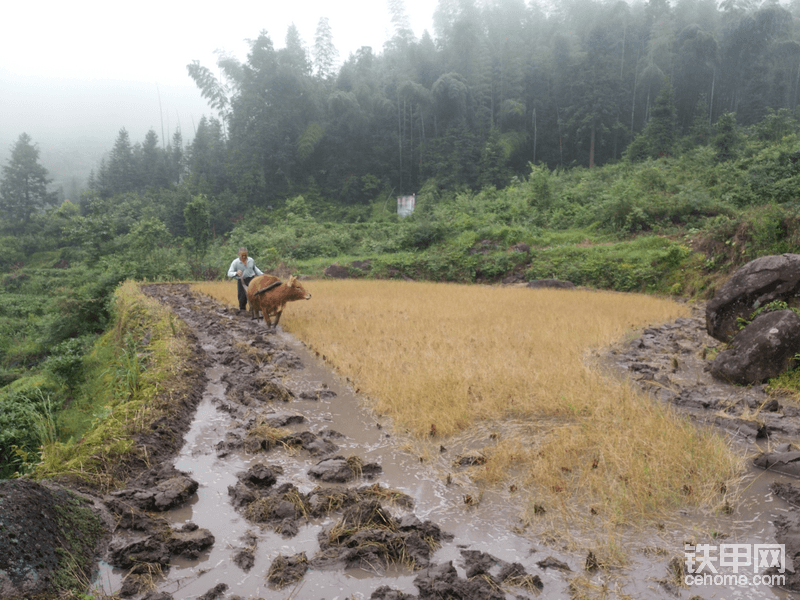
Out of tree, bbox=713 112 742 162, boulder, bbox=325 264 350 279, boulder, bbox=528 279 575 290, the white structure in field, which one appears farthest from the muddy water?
the white structure in field

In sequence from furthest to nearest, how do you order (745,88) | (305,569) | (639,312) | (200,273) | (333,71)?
(333,71)
(745,88)
(200,273)
(639,312)
(305,569)

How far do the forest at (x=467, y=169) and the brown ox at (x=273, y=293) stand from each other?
5.23m

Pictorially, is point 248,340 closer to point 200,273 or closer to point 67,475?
point 67,475

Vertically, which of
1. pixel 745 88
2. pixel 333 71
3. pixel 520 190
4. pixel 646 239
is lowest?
pixel 646 239

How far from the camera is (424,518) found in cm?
311

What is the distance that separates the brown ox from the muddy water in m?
4.76

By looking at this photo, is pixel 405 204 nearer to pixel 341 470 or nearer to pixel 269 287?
pixel 269 287

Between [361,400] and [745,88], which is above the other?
[745,88]

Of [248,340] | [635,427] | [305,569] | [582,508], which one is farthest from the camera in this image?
[248,340]

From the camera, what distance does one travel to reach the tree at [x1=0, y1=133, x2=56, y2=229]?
4500 centimetres

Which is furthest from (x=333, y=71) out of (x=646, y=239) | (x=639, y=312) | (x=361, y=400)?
(x=361, y=400)

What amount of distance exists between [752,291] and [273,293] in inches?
311

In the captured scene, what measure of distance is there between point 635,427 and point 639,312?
278 inches

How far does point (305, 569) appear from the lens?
2.55m
